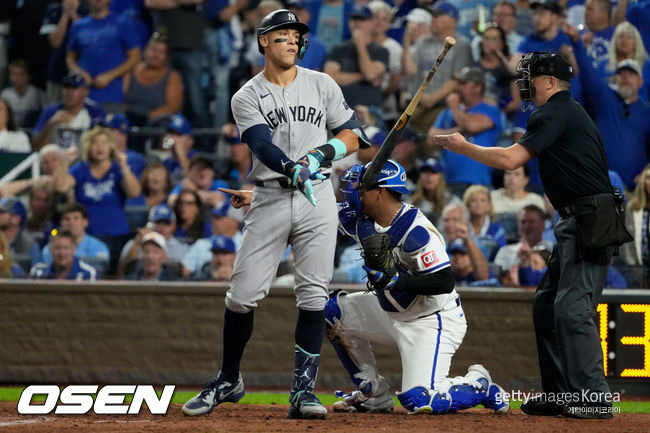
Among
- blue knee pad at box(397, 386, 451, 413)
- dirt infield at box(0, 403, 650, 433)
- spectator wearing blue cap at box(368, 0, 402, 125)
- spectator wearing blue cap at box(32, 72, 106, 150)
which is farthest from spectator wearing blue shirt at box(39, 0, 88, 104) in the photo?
blue knee pad at box(397, 386, 451, 413)

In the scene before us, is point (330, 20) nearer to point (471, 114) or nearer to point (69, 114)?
point (471, 114)

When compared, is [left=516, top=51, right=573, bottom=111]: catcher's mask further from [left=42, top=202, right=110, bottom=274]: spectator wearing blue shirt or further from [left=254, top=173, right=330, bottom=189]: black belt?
[left=42, top=202, right=110, bottom=274]: spectator wearing blue shirt

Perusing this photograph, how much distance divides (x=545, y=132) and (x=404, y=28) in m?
5.04

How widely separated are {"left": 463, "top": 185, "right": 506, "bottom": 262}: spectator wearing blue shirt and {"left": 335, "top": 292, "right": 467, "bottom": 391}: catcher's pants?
103 inches

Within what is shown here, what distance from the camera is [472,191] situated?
8523 mm

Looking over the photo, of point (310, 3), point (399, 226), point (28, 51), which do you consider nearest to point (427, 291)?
point (399, 226)

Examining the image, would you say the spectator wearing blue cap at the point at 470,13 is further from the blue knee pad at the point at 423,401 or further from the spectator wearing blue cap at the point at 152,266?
the blue knee pad at the point at 423,401

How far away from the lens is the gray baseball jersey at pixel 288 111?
5.10m

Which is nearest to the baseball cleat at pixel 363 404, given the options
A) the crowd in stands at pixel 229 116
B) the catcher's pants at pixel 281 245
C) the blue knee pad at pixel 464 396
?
the blue knee pad at pixel 464 396

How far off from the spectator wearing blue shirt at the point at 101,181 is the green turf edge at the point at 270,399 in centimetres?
178

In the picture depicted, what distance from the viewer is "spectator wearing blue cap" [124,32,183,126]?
10.1m

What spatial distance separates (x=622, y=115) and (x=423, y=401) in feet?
14.5

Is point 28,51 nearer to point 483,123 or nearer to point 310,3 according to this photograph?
point 310,3

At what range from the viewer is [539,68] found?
536 cm
